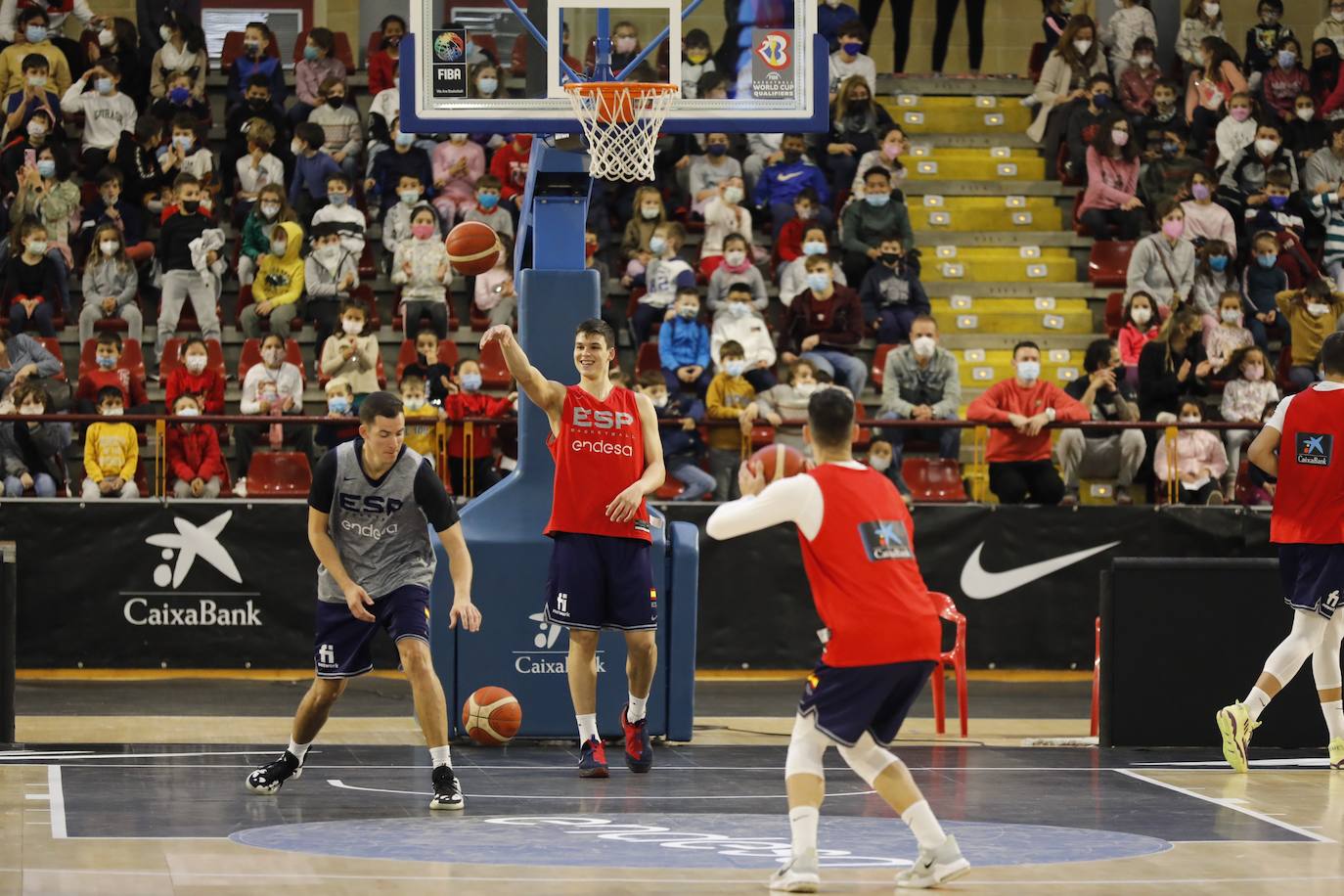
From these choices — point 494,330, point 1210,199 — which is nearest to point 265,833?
point 494,330

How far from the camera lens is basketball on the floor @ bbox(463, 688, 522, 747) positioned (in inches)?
425

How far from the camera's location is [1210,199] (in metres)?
20.1

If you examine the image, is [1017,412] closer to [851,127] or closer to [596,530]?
[851,127]

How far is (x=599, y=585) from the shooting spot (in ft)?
33.3

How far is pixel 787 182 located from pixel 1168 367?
4.52 metres

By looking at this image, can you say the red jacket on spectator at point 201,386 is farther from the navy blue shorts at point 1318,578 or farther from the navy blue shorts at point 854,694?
the navy blue shorts at point 854,694

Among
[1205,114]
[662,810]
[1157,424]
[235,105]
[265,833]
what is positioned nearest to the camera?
[265,833]

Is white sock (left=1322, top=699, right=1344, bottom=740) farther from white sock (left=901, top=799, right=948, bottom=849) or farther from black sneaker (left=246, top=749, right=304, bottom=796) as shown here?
black sneaker (left=246, top=749, right=304, bottom=796)

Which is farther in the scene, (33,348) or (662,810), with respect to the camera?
(33,348)

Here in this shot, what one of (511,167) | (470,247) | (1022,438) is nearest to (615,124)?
(470,247)

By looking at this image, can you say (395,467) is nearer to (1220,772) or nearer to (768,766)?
(768,766)

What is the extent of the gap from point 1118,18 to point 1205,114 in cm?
166

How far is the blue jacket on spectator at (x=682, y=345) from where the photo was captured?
17000 millimetres

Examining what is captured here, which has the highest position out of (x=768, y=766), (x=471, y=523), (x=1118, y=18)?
(x=1118, y=18)
